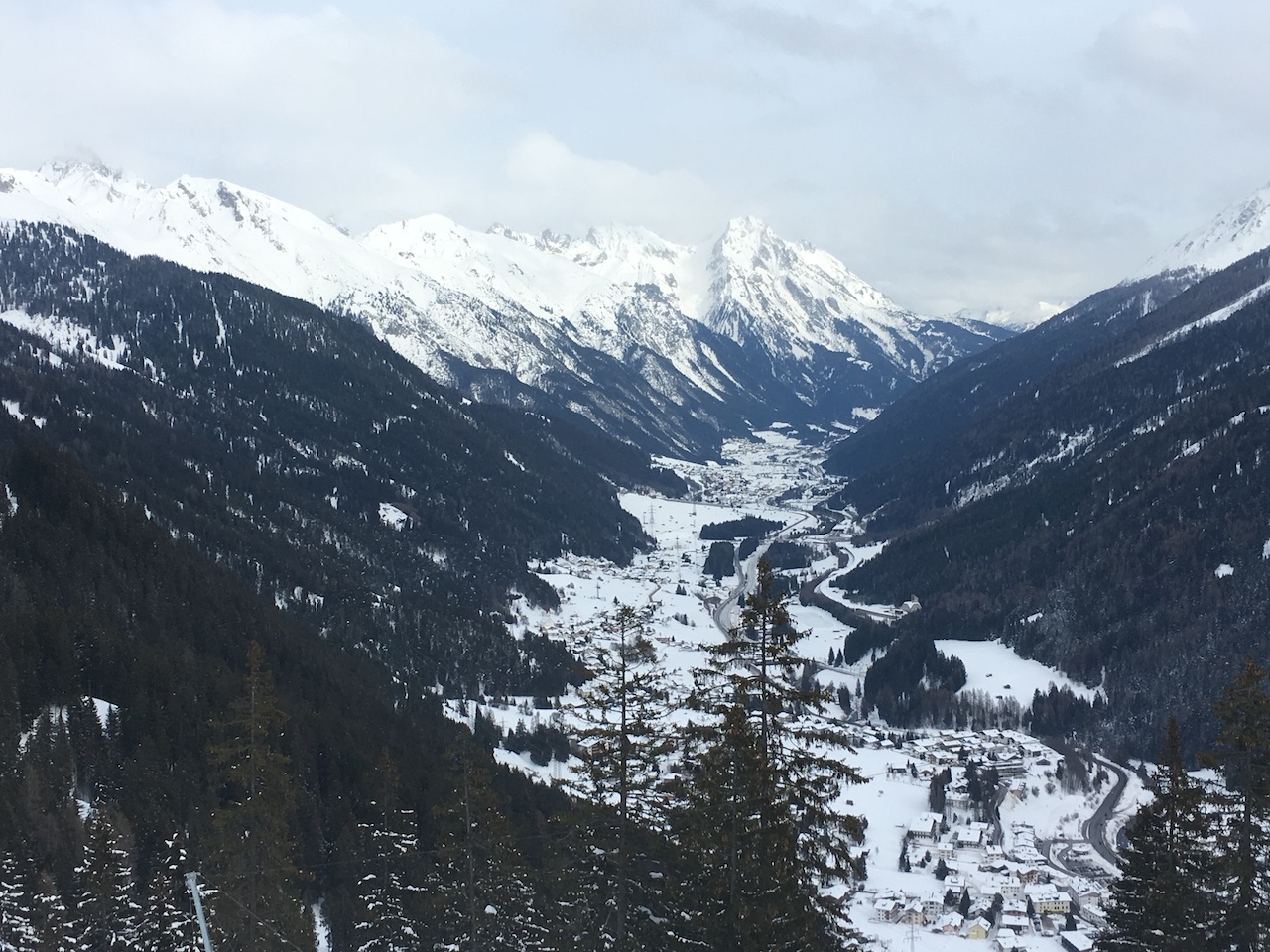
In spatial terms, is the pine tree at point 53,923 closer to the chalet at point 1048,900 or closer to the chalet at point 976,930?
the chalet at point 976,930

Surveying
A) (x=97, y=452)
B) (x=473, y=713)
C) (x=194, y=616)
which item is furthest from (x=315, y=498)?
(x=194, y=616)

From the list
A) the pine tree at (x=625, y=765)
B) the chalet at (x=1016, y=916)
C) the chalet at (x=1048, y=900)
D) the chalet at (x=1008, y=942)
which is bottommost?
the chalet at (x=1008, y=942)

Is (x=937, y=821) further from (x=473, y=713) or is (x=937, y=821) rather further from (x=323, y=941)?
(x=323, y=941)

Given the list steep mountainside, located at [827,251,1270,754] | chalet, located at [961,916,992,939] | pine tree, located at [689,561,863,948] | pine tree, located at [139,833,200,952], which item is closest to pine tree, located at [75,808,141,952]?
pine tree, located at [139,833,200,952]

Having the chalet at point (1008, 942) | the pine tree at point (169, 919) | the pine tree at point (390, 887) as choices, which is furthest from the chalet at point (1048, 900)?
the pine tree at point (169, 919)

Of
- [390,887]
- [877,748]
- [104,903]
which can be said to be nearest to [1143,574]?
[877,748]

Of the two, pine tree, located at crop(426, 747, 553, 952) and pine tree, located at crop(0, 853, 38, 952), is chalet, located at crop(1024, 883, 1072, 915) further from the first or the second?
pine tree, located at crop(0, 853, 38, 952)
